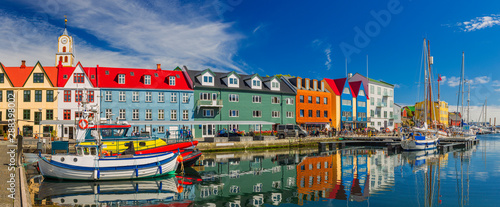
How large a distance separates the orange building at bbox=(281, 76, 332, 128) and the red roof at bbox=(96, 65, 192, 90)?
2001cm

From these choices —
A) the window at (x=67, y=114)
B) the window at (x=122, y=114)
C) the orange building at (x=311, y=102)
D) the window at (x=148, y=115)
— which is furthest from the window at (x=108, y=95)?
the orange building at (x=311, y=102)

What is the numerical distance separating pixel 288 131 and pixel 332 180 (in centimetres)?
2696

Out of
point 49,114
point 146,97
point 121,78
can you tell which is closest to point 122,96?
point 121,78

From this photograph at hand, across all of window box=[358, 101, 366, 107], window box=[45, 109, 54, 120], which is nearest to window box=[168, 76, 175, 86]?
window box=[45, 109, 54, 120]

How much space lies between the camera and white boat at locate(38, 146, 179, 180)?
21719 millimetres

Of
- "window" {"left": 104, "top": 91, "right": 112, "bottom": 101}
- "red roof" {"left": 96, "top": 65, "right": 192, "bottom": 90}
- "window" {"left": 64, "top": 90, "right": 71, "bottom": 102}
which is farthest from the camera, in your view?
"red roof" {"left": 96, "top": 65, "right": 192, "bottom": 90}

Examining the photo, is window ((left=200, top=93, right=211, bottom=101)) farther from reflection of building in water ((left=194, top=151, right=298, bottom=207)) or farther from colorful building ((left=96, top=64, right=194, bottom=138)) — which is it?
reflection of building in water ((left=194, top=151, right=298, bottom=207))

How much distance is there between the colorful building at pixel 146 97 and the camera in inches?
1805

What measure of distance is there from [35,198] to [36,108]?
31611 millimetres

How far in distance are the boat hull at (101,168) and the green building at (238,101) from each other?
23729mm

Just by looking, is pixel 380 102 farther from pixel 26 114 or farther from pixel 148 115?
pixel 26 114

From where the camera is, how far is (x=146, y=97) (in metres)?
47.5

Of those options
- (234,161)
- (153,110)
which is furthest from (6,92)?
(234,161)

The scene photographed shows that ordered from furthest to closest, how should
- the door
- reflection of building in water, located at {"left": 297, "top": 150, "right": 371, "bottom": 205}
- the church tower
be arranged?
the church tower
the door
reflection of building in water, located at {"left": 297, "top": 150, "right": 371, "bottom": 205}
